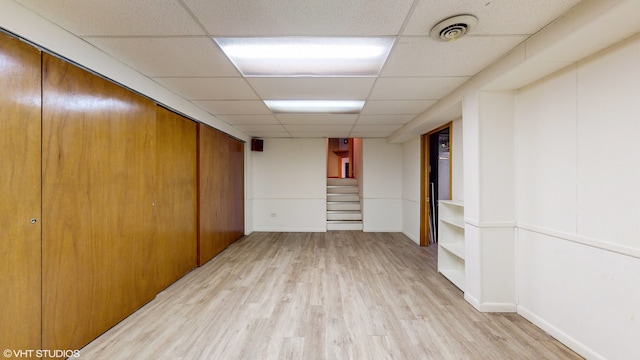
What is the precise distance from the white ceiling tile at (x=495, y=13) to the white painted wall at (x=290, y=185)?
15.7ft

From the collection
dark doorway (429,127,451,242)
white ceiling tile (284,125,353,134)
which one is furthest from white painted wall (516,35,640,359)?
white ceiling tile (284,125,353,134)

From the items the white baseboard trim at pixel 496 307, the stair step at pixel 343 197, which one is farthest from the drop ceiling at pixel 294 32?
the stair step at pixel 343 197

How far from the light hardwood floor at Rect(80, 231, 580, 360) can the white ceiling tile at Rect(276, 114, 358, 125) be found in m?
2.41

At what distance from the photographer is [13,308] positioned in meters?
1.47

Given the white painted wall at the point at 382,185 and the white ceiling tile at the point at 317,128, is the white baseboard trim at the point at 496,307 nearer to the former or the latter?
the white ceiling tile at the point at 317,128

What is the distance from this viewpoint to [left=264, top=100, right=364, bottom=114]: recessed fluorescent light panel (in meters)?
3.38

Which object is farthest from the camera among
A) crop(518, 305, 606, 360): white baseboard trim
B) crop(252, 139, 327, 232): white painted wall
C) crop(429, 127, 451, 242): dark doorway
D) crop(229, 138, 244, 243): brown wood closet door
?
crop(252, 139, 327, 232): white painted wall

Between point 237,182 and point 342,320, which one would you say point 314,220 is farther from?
point 342,320

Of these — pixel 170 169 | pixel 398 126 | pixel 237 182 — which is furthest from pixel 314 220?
pixel 170 169

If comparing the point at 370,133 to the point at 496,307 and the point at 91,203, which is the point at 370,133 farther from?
the point at 91,203

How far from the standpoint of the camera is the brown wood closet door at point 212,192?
3775 mm

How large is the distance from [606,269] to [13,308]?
12.5ft

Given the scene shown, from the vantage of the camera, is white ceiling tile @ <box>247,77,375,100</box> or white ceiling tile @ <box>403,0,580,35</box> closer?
white ceiling tile @ <box>403,0,580,35</box>

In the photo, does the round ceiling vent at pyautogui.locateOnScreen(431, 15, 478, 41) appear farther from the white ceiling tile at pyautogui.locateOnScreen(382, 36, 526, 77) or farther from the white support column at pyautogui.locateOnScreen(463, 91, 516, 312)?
the white support column at pyautogui.locateOnScreen(463, 91, 516, 312)
